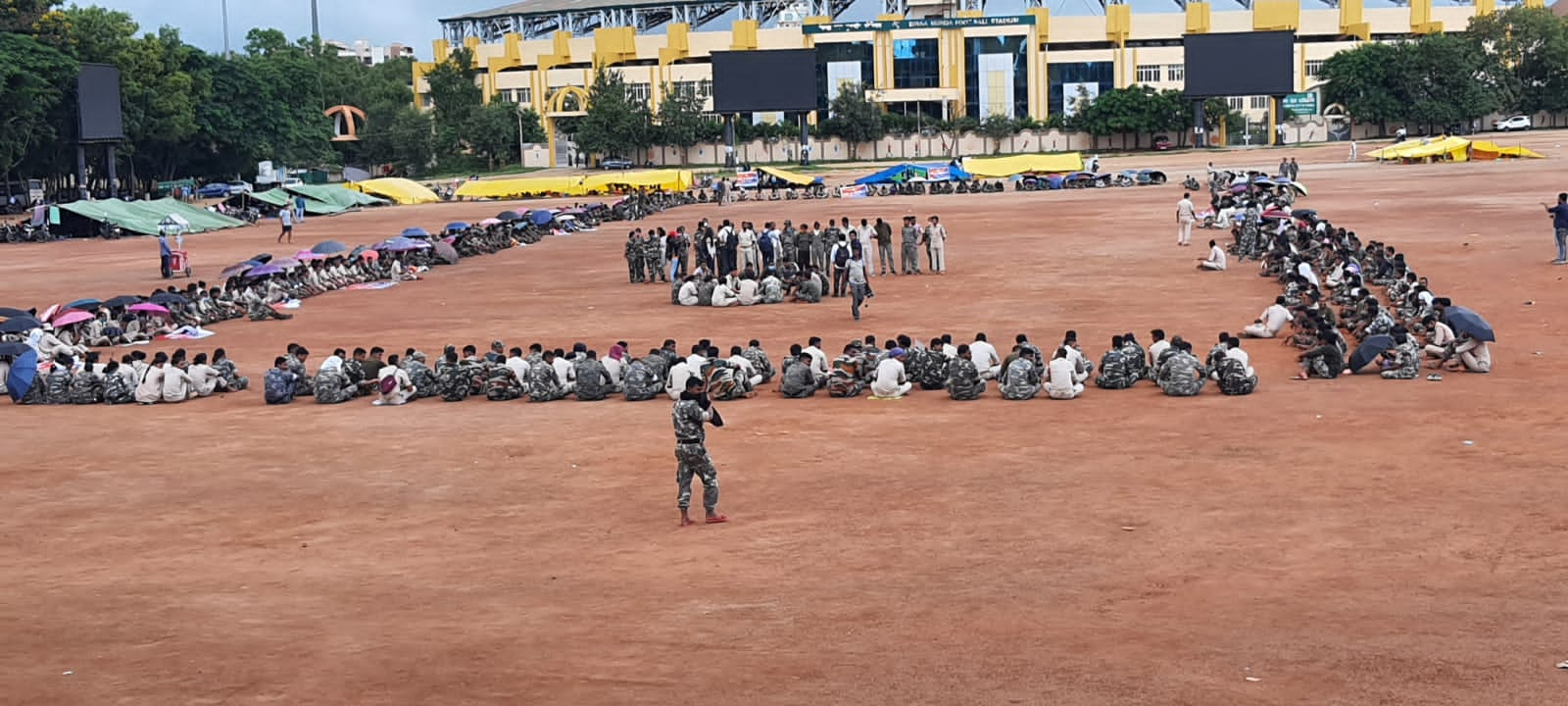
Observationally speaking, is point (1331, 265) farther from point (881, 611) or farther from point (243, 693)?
point (243, 693)

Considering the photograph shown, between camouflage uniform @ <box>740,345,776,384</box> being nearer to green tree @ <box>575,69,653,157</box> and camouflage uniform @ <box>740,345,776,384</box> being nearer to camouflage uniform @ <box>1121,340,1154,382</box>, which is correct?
camouflage uniform @ <box>1121,340,1154,382</box>

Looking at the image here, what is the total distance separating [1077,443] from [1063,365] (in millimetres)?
2670

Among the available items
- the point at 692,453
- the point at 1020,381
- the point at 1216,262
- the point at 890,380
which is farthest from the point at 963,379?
the point at 1216,262

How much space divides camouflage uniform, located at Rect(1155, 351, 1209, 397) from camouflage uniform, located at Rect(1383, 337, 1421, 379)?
2464 millimetres

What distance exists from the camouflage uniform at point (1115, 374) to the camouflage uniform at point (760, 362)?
176 inches

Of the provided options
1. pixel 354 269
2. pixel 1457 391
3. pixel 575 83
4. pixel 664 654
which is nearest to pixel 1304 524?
pixel 664 654

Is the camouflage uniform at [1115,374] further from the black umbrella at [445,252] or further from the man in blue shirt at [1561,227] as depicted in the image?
the black umbrella at [445,252]

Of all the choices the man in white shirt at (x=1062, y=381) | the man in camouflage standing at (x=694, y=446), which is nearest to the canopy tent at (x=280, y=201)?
the man in white shirt at (x=1062, y=381)

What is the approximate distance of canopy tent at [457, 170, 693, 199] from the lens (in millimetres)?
76625

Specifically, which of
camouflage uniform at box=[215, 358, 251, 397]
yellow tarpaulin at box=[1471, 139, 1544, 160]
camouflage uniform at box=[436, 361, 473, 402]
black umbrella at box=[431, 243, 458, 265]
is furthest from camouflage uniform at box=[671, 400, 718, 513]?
yellow tarpaulin at box=[1471, 139, 1544, 160]

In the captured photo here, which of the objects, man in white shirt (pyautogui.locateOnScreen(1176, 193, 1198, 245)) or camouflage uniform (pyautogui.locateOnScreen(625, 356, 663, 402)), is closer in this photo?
camouflage uniform (pyautogui.locateOnScreen(625, 356, 663, 402))

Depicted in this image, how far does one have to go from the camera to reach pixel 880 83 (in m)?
104

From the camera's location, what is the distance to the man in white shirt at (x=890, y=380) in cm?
2031

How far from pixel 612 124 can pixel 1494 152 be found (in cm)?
5140
